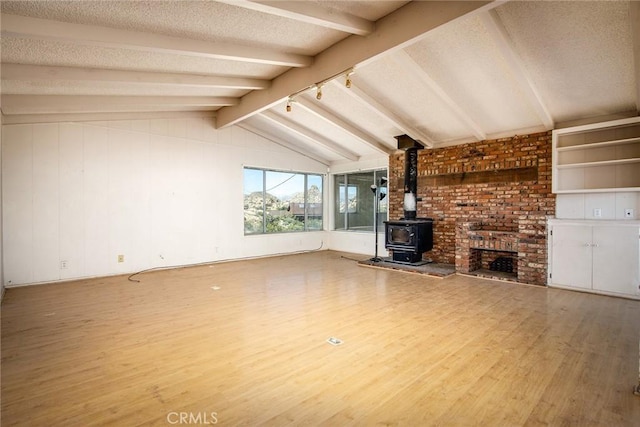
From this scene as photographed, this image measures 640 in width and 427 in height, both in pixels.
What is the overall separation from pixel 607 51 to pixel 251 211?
256 inches

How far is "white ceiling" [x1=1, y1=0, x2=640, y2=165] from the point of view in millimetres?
2852

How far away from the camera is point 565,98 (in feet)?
14.6

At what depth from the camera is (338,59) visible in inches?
154

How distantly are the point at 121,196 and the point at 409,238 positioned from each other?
5389 mm

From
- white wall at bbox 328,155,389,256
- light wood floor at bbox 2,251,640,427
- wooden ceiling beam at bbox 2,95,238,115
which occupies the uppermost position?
wooden ceiling beam at bbox 2,95,238,115

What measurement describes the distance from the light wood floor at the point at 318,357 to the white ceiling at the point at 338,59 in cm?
269

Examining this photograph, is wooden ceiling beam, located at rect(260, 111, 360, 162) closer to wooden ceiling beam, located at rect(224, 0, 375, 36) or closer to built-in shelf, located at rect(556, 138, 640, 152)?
wooden ceiling beam, located at rect(224, 0, 375, 36)

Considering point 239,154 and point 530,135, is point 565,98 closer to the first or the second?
point 530,135

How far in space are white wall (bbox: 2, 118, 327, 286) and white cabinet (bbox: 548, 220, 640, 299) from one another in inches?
228

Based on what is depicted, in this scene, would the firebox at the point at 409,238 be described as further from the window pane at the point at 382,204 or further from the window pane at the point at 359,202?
the window pane at the point at 359,202

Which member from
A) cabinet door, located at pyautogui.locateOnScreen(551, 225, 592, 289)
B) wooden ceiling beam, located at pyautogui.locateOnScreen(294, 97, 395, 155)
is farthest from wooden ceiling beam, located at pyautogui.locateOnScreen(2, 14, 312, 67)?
cabinet door, located at pyautogui.locateOnScreen(551, 225, 592, 289)

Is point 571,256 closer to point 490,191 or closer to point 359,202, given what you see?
point 490,191

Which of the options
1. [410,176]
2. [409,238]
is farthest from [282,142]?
[409,238]

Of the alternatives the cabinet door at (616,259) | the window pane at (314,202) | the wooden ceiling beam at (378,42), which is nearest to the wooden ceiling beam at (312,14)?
the wooden ceiling beam at (378,42)
